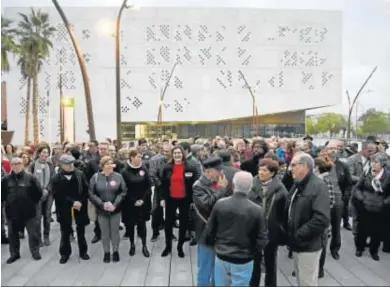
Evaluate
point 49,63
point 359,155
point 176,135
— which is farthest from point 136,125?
point 359,155

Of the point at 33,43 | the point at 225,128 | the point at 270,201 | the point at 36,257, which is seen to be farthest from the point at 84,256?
the point at 225,128

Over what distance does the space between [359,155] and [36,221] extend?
250 inches

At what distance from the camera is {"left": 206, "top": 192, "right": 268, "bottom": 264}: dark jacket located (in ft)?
13.4

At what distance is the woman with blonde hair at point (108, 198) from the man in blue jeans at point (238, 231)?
10.9 feet

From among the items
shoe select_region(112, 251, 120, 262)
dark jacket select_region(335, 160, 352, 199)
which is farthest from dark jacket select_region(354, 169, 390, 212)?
shoe select_region(112, 251, 120, 262)

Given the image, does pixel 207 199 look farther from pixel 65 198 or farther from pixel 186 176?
pixel 65 198

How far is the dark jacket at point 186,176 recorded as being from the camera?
23.8ft

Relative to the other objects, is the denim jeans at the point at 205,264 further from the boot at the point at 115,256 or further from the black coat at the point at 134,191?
the black coat at the point at 134,191

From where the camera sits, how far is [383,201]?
7.15 metres

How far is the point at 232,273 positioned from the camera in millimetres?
4191

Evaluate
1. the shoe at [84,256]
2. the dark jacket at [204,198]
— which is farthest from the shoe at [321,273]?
the shoe at [84,256]

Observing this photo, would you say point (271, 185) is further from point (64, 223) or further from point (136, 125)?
point (136, 125)

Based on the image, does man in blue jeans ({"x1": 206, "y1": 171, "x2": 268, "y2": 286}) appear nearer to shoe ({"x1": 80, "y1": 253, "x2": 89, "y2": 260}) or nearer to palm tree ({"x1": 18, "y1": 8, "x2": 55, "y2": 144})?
shoe ({"x1": 80, "y1": 253, "x2": 89, "y2": 260})

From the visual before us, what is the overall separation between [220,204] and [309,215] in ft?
3.39
